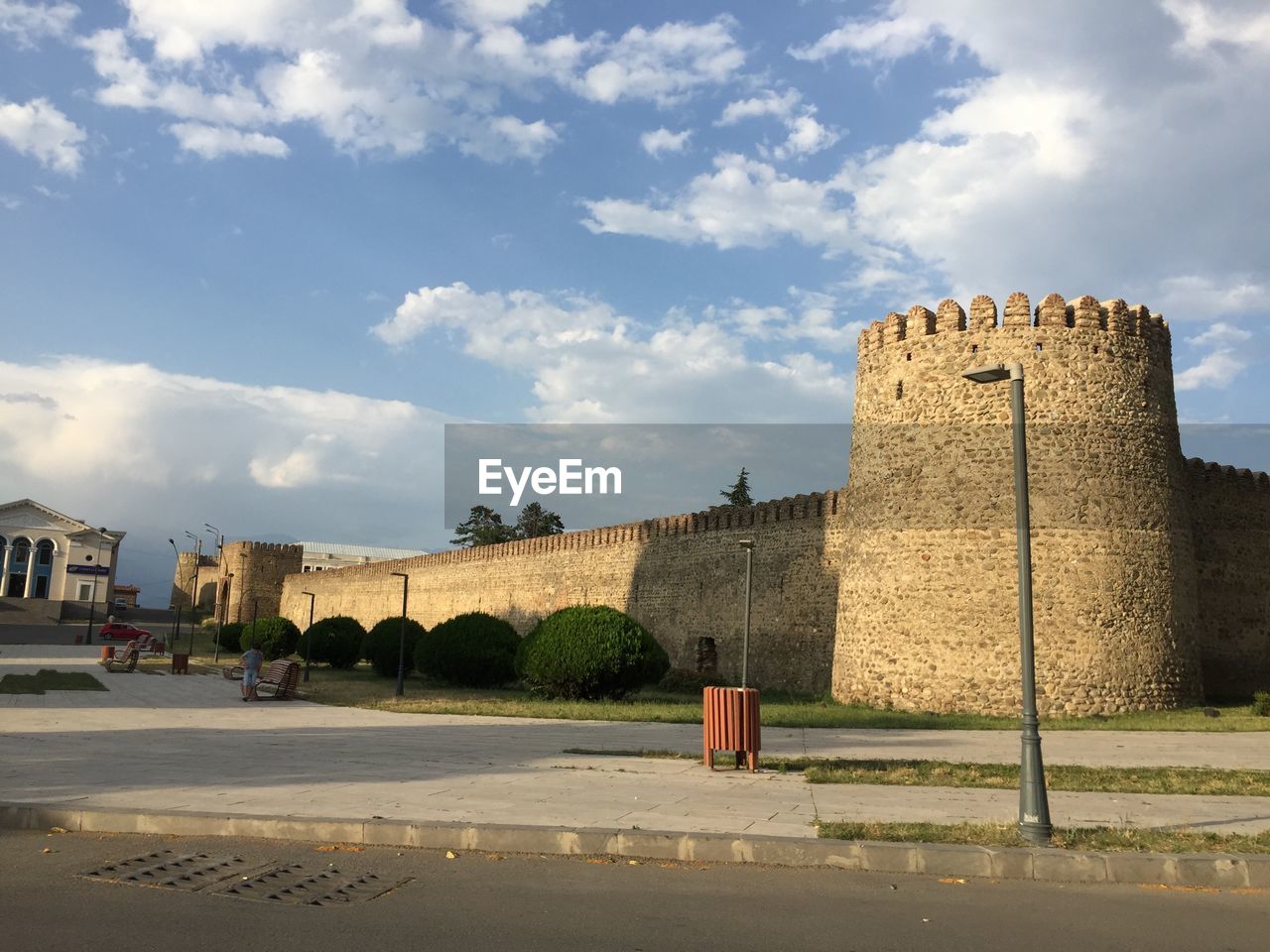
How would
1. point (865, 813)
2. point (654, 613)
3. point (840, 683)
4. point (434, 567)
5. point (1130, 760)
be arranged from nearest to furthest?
1. point (865, 813)
2. point (1130, 760)
3. point (840, 683)
4. point (654, 613)
5. point (434, 567)

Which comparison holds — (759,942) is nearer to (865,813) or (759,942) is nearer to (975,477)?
A: (865,813)

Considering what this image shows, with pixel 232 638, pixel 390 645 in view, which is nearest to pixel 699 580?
pixel 390 645

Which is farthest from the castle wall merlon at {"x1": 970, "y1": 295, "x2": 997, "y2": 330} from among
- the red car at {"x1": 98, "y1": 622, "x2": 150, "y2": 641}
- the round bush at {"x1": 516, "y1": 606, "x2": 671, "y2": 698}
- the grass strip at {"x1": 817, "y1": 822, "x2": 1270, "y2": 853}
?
the red car at {"x1": 98, "y1": 622, "x2": 150, "y2": 641}

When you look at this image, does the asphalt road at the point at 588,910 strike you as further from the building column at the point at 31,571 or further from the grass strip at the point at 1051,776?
the building column at the point at 31,571

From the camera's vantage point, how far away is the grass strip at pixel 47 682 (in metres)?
19.4

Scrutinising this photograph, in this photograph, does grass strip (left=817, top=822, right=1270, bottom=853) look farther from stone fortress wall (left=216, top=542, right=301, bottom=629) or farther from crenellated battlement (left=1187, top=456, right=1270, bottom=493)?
stone fortress wall (left=216, top=542, right=301, bottom=629)

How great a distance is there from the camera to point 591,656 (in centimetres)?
1964

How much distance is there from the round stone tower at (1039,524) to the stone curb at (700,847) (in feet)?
34.5

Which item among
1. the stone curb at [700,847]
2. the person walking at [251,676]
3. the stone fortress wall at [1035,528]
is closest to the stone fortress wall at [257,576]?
the person walking at [251,676]

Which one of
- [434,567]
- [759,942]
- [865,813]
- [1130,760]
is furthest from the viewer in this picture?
[434,567]

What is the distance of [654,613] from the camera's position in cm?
2827

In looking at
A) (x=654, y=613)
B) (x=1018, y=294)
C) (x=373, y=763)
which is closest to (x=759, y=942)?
(x=373, y=763)

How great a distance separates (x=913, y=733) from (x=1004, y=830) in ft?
24.6

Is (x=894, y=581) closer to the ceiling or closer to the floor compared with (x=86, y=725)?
closer to the ceiling
